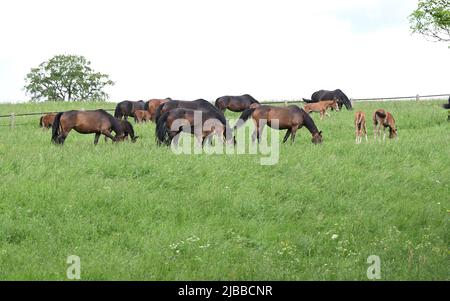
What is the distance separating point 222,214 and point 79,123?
978cm

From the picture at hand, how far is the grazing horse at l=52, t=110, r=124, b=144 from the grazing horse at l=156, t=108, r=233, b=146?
2.25m

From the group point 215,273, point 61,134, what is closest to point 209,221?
point 215,273

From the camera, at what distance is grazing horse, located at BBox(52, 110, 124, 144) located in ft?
69.5

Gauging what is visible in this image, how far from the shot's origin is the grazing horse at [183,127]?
20.4 metres

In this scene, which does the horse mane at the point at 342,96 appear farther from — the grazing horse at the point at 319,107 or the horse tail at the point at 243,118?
the horse tail at the point at 243,118

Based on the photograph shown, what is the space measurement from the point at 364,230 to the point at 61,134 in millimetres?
12503

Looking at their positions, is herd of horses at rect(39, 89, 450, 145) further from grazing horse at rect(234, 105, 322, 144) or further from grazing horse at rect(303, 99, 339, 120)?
grazing horse at rect(303, 99, 339, 120)

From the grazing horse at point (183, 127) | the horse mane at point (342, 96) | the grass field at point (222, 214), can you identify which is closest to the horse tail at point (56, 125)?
the grass field at point (222, 214)

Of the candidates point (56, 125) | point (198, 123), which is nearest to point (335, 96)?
point (198, 123)

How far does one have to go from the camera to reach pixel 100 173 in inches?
611

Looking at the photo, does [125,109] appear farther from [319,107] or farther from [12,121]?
[319,107]

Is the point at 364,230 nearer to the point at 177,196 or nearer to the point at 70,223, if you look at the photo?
the point at 177,196

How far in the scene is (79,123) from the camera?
21.2 m

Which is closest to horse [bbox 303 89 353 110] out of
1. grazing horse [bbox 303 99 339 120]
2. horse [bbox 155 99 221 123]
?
grazing horse [bbox 303 99 339 120]
